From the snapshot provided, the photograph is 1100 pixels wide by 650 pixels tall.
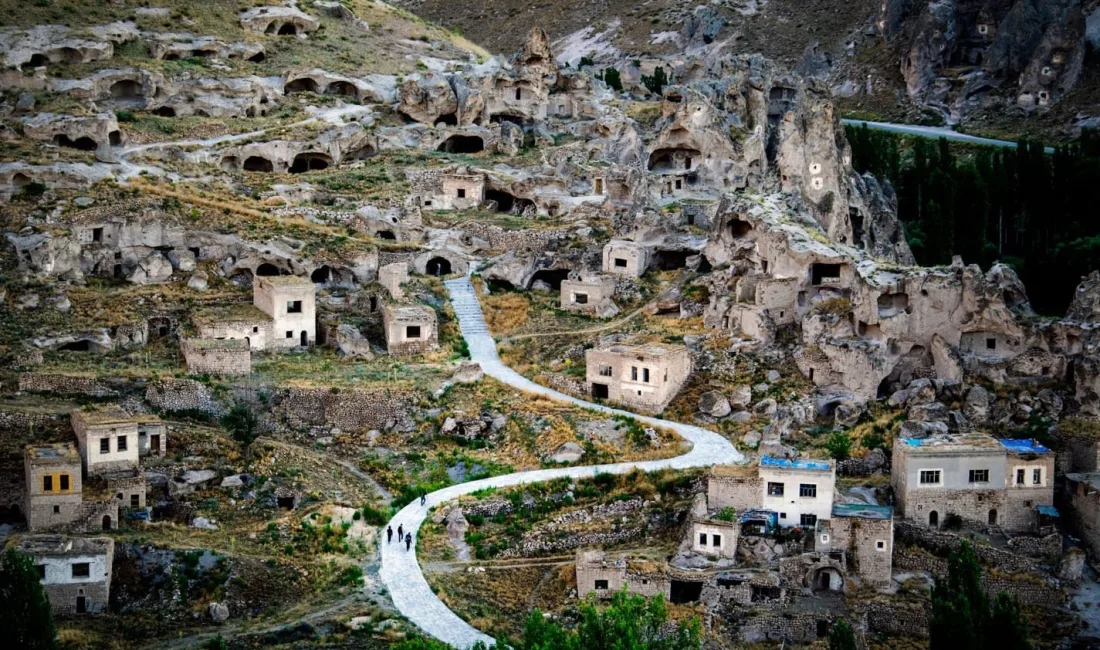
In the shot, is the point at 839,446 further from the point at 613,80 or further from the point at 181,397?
the point at 613,80

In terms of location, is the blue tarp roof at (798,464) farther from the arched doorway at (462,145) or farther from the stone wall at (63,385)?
the arched doorway at (462,145)

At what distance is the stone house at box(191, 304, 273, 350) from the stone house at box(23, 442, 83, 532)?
12.1m

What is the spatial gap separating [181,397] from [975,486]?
23807 millimetres

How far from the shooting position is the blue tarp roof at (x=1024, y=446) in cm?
5519

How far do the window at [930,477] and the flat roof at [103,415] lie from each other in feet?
72.4

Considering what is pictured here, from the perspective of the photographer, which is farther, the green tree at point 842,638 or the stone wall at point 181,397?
the stone wall at point 181,397

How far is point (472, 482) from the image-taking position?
57156mm

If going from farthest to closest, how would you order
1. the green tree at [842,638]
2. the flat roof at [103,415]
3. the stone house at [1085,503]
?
the flat roof at [103,415] → the stone house at [1085,503] → the green tree at [842,638]

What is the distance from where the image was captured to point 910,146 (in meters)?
98.8

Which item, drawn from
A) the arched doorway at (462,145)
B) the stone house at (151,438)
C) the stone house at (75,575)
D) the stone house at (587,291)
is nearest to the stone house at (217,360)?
the stone house at (151,438)

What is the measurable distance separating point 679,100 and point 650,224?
42.2 feet

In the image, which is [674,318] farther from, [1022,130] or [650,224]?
[1022,130]

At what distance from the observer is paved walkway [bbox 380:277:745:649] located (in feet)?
162

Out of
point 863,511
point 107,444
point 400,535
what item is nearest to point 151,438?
point 107,444
